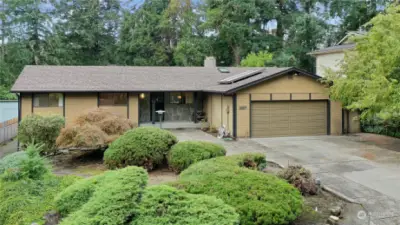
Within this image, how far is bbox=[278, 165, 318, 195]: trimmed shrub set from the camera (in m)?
7.37

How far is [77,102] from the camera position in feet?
56.2

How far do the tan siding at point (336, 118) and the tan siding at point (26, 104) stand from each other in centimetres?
1528

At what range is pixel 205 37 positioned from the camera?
1428 inches

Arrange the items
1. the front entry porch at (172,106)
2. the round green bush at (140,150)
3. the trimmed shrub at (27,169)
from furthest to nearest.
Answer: the front entry porch at (172,106), the round green bush at (140,150), the trimmed shrub at (27,169)

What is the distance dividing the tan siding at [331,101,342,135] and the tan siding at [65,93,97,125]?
12.5 metres

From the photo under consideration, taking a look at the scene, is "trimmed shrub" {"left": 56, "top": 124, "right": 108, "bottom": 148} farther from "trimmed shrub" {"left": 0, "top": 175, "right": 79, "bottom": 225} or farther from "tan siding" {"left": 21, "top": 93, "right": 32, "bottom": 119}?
"tan siding" {"left": 21, "top": 93, "right": 32, "bottom": 119}

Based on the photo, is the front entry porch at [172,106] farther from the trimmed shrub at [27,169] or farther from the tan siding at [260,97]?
the trimmed shrub at [27,169]

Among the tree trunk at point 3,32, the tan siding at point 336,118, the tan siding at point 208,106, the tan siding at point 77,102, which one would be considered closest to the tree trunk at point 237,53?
the tan siding at point 208,106

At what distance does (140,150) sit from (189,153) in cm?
144

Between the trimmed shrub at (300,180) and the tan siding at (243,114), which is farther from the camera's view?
the tan siding at (243,114)

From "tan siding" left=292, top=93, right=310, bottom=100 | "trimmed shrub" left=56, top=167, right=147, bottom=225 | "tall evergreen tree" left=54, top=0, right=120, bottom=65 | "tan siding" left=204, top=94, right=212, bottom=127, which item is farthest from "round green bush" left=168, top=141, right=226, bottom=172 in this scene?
"tall evergreen tree" left=54, top=0, right=120, bottom=65

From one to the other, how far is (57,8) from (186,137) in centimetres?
2784

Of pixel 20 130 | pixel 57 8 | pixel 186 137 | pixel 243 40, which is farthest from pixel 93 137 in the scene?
pixel 57 8

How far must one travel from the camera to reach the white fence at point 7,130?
15.7 metres
